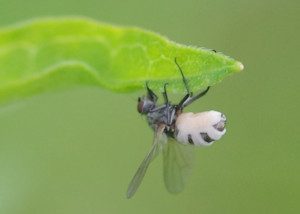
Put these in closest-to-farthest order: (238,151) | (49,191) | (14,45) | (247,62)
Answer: (14,45), (49,191), (238,151), (247,62)

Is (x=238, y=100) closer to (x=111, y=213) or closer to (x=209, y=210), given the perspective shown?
(x=209, y=210)

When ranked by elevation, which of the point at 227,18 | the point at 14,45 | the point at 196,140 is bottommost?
the point at 14,45

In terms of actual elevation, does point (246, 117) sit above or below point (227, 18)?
below

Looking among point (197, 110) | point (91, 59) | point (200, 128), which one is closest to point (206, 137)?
point (200, 128)

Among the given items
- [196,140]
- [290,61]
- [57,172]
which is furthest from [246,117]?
[196,140]

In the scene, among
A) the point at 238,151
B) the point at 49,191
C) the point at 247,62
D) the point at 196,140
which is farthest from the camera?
the point at 247,62

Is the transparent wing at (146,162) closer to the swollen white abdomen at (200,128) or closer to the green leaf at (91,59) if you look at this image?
the swollen white abdomen at (200,128)
